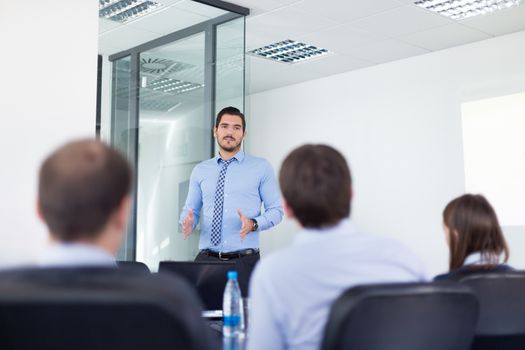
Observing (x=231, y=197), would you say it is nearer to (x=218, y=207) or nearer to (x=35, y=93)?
(x=218, y=207)

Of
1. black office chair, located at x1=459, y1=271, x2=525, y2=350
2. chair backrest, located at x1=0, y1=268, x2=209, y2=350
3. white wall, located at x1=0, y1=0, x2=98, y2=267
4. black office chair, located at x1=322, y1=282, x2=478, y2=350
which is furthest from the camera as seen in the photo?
white wall, located at x1=0, y1=0, x2=98, y2=267

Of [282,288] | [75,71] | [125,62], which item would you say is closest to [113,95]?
[125,62]

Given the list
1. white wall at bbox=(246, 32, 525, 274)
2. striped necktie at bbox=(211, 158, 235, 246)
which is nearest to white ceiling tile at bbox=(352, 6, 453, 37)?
white wall at bbox=(246, 32, 525, 274)

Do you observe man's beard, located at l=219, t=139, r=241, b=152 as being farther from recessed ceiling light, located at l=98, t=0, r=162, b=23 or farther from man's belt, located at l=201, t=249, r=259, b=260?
recessed ceiling light, located at l=98, t=0, r=162, b=23

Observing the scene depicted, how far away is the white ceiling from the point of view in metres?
5.11

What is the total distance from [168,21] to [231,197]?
200cm

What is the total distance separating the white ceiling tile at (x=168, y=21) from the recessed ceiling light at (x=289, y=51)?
1.25 m

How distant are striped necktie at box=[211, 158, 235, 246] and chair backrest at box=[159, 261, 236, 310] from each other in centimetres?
116

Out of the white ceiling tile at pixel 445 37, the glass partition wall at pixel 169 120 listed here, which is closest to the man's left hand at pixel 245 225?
the glass partition wall at pixel 169 120

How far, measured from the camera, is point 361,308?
123 cm

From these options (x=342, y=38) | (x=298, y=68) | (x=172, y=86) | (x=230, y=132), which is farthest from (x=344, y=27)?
(x=230, y=132)

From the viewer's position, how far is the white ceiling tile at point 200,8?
4.95 meters

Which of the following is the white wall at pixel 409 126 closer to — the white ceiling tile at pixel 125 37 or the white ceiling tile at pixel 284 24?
the white ceiling tile at pixel 284 24

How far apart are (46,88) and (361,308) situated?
9.54ft
